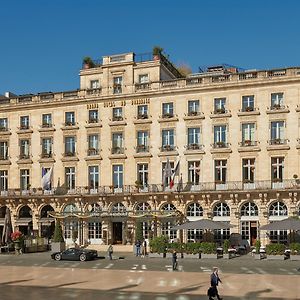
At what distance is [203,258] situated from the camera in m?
47.5

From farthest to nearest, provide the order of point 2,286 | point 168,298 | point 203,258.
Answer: point 203,258
point 2,286
point 168,298

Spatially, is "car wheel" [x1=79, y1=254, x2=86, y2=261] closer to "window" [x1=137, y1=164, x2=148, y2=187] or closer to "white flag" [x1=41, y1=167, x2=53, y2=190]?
"window" [x1=137, y1=164, x2=148, y2=187]

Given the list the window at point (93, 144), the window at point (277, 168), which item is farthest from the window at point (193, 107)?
the window at point (93, 144)

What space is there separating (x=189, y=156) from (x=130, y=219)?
9086 mm

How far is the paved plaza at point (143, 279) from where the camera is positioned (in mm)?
27922

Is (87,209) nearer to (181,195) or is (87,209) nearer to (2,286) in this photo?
(181,195)

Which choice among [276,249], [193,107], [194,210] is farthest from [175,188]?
[276,249]

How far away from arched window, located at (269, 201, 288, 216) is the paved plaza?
8572 mm

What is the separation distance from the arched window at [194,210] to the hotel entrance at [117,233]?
7925 mm

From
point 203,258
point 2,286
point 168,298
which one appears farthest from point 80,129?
point 168,298

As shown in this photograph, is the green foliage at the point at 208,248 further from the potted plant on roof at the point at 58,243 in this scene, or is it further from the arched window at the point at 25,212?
the arched window at the point at 25,212

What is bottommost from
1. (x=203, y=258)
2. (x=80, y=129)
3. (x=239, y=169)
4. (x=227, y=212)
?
(x=203, y=258)

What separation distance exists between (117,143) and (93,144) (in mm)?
2880

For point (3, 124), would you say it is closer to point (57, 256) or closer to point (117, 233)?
point (117, 233)
